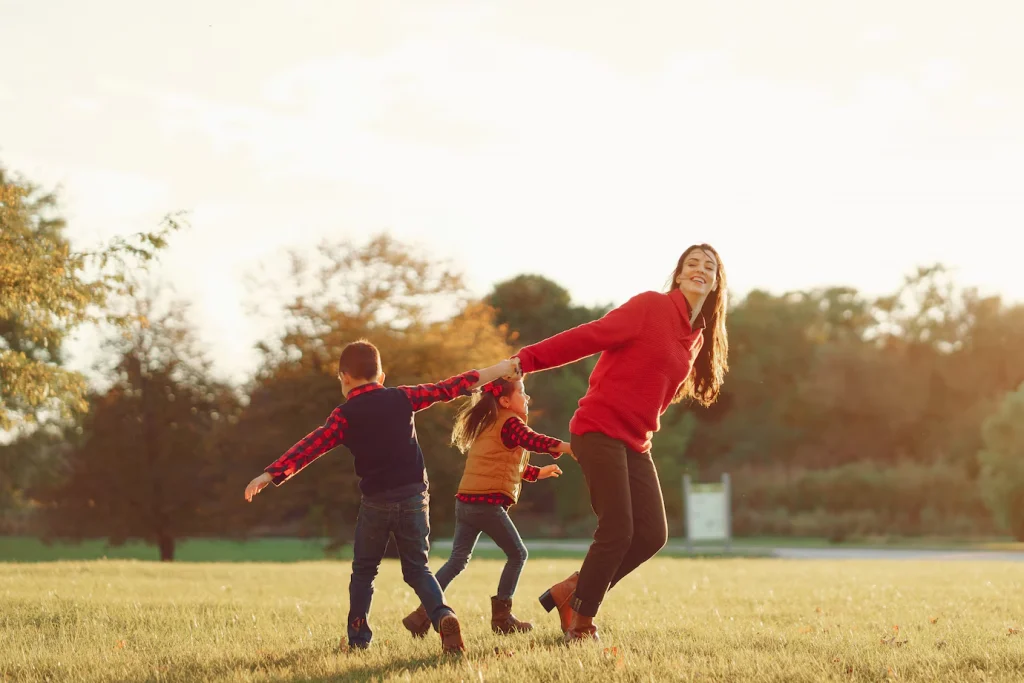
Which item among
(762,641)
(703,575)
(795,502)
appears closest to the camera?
(762,641)

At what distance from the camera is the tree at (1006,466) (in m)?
34.2

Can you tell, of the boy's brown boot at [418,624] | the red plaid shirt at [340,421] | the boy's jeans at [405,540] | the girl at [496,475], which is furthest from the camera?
the girl at [496,475]

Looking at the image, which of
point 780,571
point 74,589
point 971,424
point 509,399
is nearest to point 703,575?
point 780,571

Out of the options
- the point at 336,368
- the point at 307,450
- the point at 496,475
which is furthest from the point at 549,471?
the point at 336,368

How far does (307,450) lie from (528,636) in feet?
5.90

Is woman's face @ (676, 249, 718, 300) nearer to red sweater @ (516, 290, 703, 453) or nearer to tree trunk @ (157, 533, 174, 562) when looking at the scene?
red sweater @ (516, 290, 703, 453)

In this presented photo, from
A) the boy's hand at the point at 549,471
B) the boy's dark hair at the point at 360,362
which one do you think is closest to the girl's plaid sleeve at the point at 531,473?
the boy's hand at the point at 549,471

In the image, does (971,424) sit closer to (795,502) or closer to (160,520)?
(795,502)

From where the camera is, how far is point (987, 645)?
5.88 m

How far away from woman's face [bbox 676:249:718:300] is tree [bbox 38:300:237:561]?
2805 cm

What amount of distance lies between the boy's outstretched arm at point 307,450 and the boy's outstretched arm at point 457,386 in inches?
15.9

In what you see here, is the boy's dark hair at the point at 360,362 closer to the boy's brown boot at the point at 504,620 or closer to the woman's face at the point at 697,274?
the woman's face at the point at 697,274

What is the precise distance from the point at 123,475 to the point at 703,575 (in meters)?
22.2

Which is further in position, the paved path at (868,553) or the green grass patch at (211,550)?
the green grass patch at (211,550)
